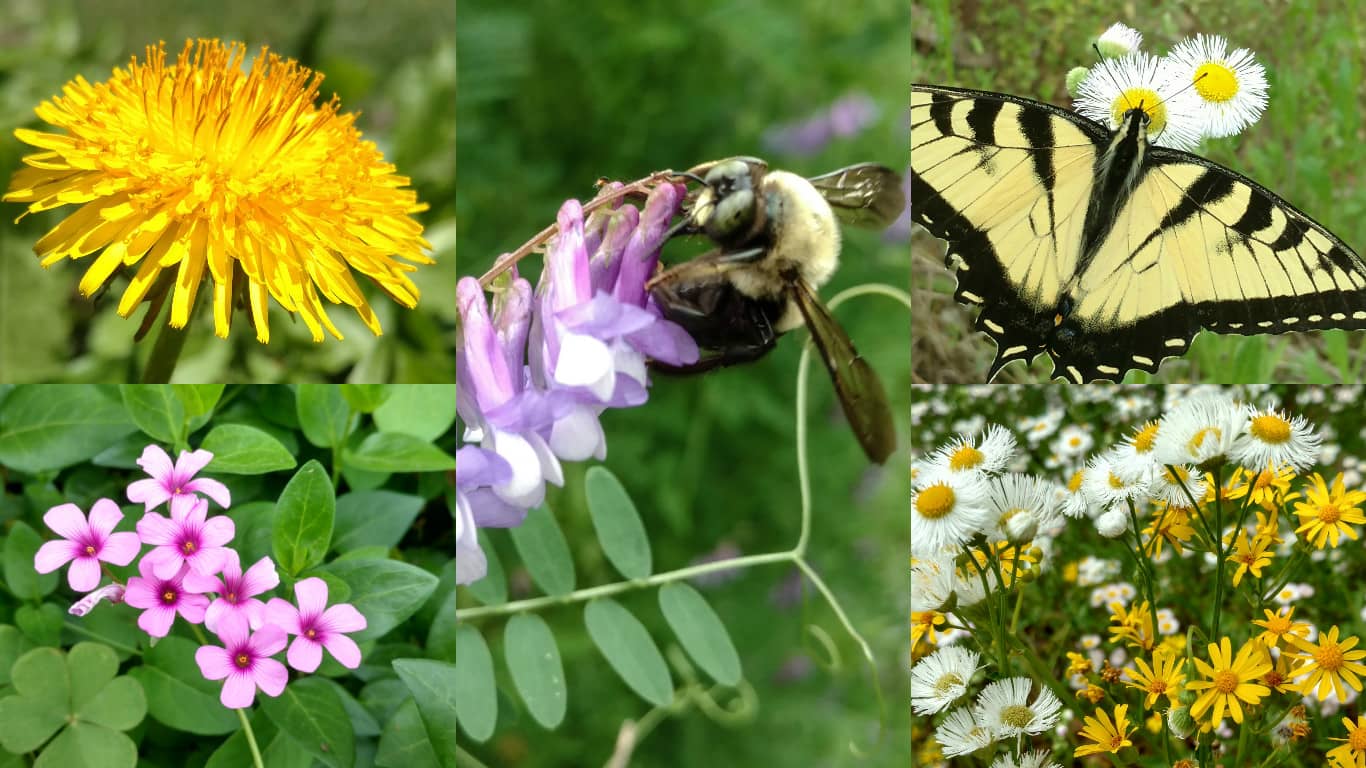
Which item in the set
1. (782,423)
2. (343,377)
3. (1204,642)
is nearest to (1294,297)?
(1204,642)

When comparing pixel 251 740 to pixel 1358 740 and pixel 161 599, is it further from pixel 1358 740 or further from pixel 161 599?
pixel 1358 740

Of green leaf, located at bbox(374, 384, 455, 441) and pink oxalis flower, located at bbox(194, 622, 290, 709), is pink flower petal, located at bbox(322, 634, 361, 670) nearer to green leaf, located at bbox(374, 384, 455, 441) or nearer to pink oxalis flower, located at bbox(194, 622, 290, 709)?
pink oxalis flower, located at bbox(194, 622, 290, 709)

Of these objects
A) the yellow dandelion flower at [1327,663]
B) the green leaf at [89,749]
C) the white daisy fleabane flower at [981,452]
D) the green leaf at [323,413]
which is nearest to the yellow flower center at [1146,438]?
the white daisy fleabane flower at [981,452]

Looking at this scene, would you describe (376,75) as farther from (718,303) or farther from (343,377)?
(718,303)

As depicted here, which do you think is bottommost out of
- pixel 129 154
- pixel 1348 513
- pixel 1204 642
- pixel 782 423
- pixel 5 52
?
pixel 1204 642

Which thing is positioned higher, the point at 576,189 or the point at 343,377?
the point at 576,189

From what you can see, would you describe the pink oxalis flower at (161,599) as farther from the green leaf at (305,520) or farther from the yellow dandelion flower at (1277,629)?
the yellow dandelion flower at (1277,629)

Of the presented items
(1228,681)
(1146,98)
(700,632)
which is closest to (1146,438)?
(1228,681)
